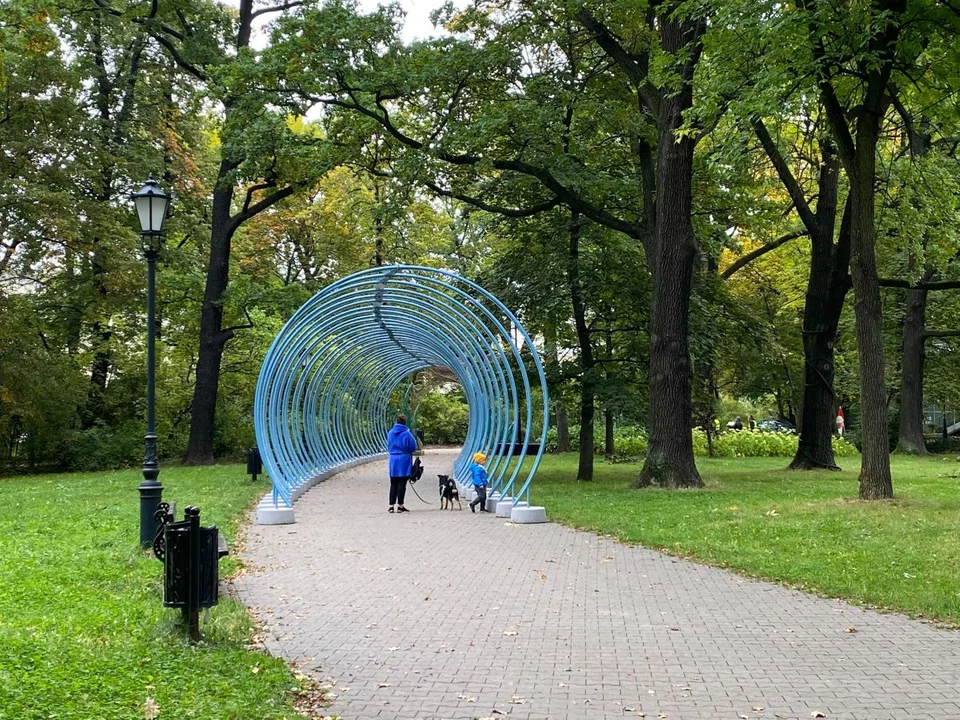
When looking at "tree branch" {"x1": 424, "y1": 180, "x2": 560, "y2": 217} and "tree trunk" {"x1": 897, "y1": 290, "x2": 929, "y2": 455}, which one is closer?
"tree branch" {"x1": 424, "y1": 180, "x2": 560, "y2": 217}

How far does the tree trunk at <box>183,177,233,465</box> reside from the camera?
77.4 feet

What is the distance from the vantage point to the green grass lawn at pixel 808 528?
24.0 ft

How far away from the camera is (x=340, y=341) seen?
754 inches

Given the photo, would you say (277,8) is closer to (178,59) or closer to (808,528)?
(178,59)

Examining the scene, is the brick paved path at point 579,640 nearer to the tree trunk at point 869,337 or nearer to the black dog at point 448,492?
the tree trunk at point 869,337

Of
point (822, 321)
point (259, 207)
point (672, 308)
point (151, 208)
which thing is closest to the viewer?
point (151, 208)

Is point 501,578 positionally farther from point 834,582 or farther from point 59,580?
point 59,580

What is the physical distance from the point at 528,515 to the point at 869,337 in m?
5.26

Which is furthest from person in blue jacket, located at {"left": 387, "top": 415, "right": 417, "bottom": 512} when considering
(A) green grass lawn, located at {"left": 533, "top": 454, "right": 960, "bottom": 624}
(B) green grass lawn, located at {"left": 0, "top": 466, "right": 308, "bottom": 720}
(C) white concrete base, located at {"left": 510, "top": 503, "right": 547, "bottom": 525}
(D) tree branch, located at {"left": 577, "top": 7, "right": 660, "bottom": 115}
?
(D) tree branch, located at {"left": 577, "top": 7, "right": 660, "bottom": 115}

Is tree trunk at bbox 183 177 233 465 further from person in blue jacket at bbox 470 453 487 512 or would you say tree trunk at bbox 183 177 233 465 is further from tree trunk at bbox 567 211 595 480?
person in blue jacket at bbox 470 453 487 512

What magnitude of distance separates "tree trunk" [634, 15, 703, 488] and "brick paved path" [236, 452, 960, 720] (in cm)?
577

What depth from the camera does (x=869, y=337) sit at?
468 inches

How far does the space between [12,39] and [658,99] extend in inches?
467

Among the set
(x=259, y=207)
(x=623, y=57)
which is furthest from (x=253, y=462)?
(x=623, y=57)
